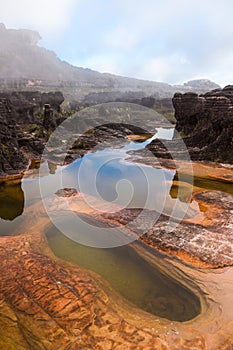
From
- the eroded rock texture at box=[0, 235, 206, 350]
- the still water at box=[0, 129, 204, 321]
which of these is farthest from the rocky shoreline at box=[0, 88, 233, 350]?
the still water at box=[0, 129, 204, 321]

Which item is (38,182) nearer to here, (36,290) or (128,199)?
(128,199)

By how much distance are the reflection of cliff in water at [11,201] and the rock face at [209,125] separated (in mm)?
23754

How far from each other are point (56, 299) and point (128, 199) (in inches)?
480

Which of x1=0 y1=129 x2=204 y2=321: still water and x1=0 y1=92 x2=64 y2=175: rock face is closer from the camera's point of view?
x1=0 y1=129 x2=204 y2=321: still water

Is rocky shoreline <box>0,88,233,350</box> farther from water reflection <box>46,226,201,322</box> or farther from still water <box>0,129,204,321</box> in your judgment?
still water <box>0,129,204,321</box>

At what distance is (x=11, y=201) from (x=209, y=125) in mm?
30696

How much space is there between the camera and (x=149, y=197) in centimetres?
2319

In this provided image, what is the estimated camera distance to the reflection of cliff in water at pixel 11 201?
2084 centimetres

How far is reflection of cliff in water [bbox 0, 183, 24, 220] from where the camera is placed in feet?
68.4

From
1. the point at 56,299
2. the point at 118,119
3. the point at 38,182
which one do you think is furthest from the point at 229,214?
the point at 118,119

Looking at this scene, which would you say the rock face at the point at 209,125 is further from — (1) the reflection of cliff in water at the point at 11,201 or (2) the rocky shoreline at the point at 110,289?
(1) the reflection of cliff in water at the point at 11,201

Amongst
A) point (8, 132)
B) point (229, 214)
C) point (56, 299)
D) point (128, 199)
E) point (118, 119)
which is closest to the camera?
point (56, 299)

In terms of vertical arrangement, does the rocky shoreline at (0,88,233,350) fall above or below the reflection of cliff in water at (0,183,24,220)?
above

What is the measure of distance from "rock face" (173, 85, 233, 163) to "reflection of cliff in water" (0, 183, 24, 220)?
23.8 meters
